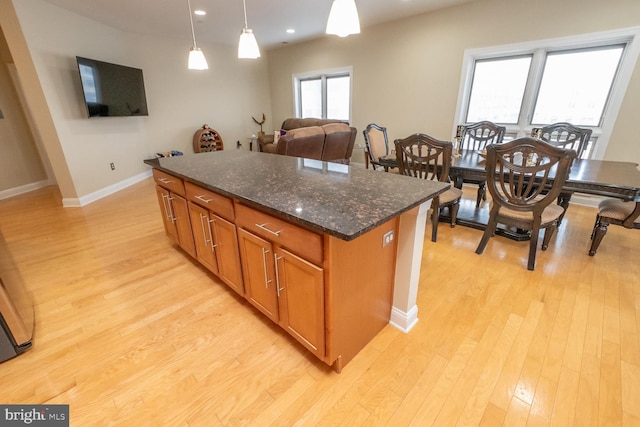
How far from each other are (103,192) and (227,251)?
3.83 m

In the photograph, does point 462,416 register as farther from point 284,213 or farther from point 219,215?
point 219,215

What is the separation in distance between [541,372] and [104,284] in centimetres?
284

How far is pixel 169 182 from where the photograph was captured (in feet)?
7.21

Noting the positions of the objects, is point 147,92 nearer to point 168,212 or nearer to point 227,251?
point 168,212

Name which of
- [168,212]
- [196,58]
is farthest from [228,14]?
[168,212]

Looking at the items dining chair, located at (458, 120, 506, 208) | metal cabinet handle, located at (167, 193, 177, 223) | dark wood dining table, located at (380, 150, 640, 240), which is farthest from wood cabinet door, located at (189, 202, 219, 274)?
dining chair, located at (458, 120, 506, 208)

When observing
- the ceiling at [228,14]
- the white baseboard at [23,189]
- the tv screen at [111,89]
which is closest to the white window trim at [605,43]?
the ceiling at [228,14]

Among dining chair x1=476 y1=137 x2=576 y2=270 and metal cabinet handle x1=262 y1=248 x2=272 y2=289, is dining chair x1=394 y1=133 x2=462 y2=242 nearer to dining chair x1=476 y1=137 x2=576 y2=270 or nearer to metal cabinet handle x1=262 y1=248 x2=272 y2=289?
dining chair x1=476 y1=137 x2=576 y2=270

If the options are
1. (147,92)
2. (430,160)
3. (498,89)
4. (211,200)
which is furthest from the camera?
(147,92)

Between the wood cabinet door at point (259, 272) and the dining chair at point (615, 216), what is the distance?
8.64ft

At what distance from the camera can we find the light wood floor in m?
1.22

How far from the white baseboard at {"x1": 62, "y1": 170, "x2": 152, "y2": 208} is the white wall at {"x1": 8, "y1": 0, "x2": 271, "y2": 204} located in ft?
0.18

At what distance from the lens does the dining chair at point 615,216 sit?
2.07 metres

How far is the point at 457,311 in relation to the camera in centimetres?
178
